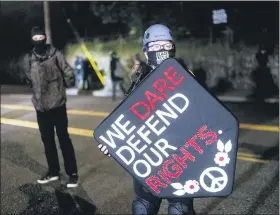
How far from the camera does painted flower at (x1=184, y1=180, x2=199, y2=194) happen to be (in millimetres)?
2338

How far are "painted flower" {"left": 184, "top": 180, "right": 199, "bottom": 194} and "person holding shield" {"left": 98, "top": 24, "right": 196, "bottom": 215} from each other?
324mm

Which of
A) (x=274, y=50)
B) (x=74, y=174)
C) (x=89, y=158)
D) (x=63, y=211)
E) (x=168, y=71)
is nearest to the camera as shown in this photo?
(x=168, y=71)

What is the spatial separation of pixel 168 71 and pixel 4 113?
868cm

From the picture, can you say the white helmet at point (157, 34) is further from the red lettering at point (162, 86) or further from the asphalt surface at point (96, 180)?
the asphalt surface at point (96, 180)

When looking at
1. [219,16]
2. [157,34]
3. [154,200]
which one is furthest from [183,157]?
[219,16]

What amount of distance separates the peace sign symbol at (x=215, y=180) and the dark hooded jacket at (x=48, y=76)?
2548mm

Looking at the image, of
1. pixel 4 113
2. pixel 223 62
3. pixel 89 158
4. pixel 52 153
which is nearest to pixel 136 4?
pixel 223 62

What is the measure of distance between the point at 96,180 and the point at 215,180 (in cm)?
290

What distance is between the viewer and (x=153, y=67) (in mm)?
2535

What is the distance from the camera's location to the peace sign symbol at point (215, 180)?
7.50 feet

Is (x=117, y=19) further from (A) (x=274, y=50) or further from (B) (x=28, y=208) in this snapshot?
(B) (x=28, y=208)

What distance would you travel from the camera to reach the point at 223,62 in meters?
Answer: 14.5

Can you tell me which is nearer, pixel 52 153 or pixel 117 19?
pixel 52 153

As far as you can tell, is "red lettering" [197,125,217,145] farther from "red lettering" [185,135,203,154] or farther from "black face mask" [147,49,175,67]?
"black face mask" [147,49,175,67]
